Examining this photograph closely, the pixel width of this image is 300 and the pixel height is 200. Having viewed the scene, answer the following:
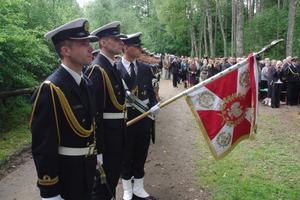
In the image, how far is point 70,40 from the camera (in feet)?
6.64

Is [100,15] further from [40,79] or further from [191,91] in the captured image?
[191,91]

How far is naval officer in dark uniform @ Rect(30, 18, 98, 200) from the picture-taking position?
181 cm

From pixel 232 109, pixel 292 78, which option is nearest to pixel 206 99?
pixel 232 109

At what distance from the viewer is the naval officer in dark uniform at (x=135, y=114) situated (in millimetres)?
3459

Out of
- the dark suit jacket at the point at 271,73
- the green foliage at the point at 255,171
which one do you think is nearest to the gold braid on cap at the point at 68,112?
the green foliage at the point at 255,171

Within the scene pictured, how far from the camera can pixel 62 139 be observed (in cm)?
195

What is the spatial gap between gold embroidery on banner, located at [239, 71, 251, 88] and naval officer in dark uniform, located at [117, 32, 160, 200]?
1.28m

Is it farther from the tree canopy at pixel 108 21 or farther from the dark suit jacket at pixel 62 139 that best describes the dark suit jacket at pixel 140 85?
the tree canopy at pixel 108 21

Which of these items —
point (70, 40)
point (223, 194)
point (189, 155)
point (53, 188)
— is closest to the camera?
point (53, 188)

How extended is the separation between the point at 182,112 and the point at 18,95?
249 inches

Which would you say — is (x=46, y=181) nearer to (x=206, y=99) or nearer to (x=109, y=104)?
(x=109, y=104)

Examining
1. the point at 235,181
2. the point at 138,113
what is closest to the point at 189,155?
the point at 235,181

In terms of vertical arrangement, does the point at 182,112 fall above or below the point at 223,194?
below

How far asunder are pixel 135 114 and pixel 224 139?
4.44ft
